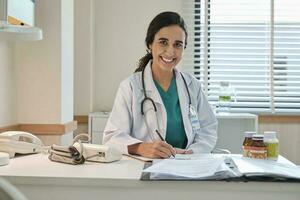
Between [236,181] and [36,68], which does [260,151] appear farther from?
[36,68]

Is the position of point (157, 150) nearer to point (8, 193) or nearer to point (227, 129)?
point (8, 193)

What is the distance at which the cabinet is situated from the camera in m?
3.36

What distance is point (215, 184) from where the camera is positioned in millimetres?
1219

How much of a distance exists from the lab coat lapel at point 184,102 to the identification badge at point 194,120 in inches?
0.8

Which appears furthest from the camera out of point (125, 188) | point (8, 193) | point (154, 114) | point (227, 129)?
point (227, 129)

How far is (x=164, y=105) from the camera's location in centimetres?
196

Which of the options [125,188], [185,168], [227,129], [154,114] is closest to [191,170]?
[185,168]

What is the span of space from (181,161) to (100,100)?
2.42 meters

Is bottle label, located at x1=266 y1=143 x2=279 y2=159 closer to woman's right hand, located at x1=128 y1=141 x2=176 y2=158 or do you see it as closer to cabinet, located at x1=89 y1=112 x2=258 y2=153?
woman's right hand, located at x1=128 y1=141 x2=176 y2=158

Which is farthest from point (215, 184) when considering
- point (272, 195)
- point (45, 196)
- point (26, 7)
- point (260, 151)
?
point (26, 7)

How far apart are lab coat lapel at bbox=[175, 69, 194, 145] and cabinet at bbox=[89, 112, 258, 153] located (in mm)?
1343

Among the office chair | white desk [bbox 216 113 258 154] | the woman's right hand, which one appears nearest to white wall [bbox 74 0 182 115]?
white desk [bbox 216 113 258 154]

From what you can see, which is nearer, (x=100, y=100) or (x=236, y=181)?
(x=236, y=181)

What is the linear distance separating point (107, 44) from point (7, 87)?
1606mm
